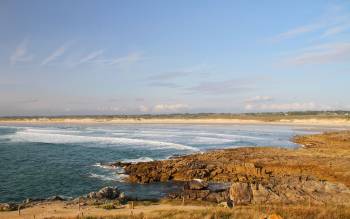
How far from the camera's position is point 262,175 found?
102ft

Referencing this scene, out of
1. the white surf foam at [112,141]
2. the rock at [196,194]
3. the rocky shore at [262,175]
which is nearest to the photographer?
the rocky shore at [262,175]

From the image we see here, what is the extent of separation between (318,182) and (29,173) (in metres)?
25.6

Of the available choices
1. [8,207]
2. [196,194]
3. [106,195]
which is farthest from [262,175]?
[8,207]

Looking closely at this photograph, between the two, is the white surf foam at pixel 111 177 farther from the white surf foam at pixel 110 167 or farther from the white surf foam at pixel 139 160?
the white surf foam at pixel 139 160

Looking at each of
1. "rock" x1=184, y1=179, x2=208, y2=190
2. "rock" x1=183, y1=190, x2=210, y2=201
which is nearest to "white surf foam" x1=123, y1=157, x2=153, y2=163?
"rock" x1=184, y1=179, x2=208, y2=190

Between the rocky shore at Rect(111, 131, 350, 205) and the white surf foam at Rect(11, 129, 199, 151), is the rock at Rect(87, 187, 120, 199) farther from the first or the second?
the white surf foam at Rect(11, 129, 199, 151)

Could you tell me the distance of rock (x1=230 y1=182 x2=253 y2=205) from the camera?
22847 millimetres

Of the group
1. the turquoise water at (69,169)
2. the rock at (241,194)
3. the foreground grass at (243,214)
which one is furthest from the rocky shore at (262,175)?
the foreground grass at (243,214)

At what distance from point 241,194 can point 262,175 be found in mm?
8243

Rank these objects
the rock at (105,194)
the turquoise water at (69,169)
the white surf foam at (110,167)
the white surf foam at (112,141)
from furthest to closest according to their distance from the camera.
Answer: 1. the white surf foam at (112,141)
2. the white surf foam at (110,167)
3. the turquoise water at (69,169)
4. the rock at (105,194)

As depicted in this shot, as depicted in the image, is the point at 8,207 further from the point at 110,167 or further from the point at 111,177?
the point at 110,167

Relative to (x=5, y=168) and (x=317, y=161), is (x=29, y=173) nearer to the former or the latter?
(x=5, y=168)

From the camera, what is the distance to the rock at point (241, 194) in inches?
899

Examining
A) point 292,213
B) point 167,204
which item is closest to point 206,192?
point 167,204
